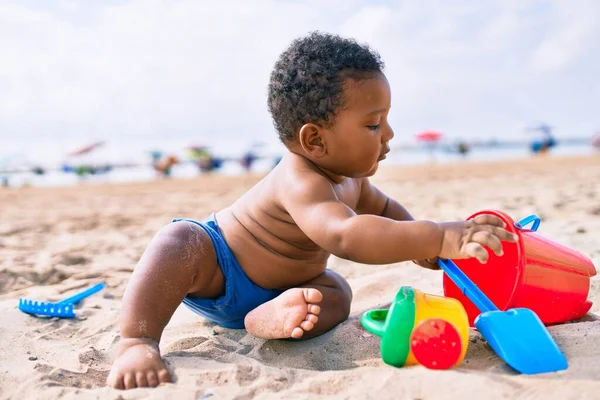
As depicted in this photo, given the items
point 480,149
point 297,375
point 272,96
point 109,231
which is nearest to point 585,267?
point 297,375

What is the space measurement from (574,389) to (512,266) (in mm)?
648

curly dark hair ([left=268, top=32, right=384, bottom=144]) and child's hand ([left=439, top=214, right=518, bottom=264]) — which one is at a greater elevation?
curly dark hair ([left=268, top=32, right=384, bottom=144])

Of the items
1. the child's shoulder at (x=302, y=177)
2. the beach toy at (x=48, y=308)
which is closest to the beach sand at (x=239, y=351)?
the beach toy at (x=48, y=308)

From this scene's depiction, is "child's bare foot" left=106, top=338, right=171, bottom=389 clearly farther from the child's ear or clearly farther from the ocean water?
the ocean water

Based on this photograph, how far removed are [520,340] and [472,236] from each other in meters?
0.28

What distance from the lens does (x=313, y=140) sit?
173 centimetres

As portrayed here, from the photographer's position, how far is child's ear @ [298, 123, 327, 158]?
5.62 feet

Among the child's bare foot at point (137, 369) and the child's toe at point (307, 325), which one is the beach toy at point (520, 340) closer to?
the child's toe at point (307, 325)

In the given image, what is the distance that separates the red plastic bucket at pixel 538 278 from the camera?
5.43ft

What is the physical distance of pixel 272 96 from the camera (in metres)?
1.82

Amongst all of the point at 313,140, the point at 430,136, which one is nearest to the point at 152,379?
the point at 313,140

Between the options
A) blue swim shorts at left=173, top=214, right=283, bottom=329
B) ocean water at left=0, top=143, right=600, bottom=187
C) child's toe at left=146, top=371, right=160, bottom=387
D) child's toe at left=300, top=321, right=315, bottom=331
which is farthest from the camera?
ocean water at left=0, top=143, right=600, bottom=187

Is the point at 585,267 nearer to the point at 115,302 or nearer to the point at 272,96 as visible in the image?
the point at 272,96

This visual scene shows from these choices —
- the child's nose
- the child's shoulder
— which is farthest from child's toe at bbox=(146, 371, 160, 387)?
the child's nose
